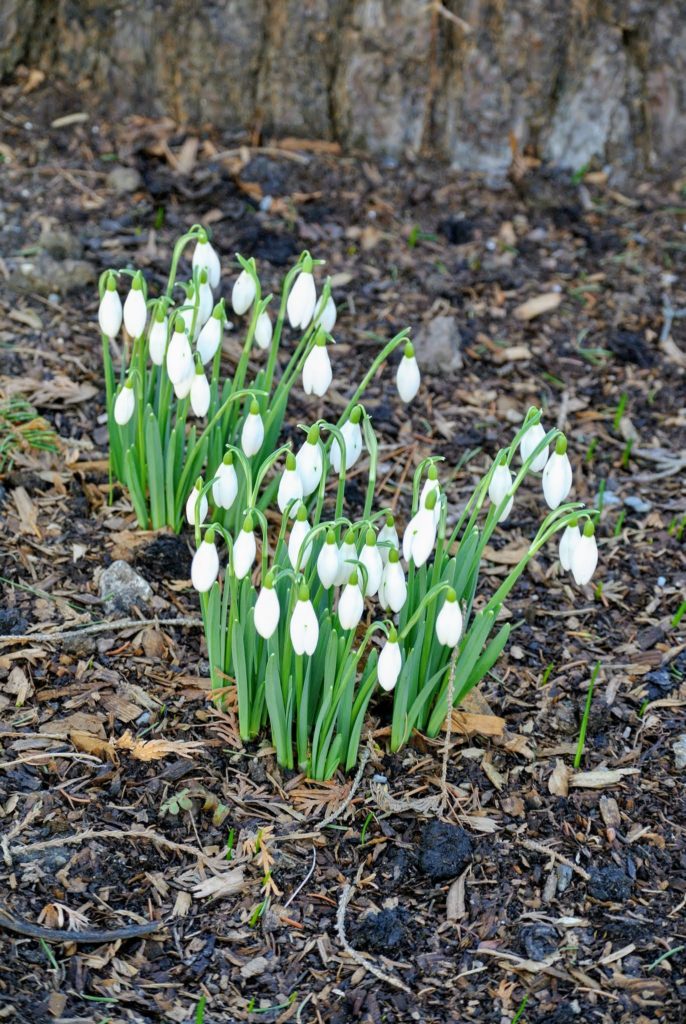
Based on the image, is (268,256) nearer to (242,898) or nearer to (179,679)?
(179,679)

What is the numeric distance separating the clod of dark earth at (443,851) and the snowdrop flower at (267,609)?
0.72m

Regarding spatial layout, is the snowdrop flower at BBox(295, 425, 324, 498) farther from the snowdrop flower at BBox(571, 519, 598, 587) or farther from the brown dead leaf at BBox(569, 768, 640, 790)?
the brown dead leaf at BBox(569, 768, 640, 790)

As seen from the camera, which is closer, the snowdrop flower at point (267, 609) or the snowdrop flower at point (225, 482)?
the snowdrop flower at point (267, 609)

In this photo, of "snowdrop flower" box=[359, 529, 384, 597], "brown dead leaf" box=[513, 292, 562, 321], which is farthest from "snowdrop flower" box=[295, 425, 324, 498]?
"brown dead leaf" box=[513, 292, 562, 321]

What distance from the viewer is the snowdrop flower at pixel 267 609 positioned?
2443 millimetres

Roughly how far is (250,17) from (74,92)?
36.1 inches

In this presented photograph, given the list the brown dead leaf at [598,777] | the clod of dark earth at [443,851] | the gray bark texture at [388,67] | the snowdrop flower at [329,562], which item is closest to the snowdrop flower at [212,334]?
the snowdrop flower at [329,562]

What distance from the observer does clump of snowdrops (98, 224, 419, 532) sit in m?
2.90

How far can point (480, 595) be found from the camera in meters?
3.58

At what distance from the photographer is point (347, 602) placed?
8.08 feet

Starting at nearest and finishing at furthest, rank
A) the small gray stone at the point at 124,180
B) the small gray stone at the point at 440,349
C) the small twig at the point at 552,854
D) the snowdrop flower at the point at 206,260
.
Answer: the small twig at the point at 552,854 < the snowdrop flower at the point at 206,260 < the small gray stone at the point at 440,349 < the small gray stone at the point at 124,180

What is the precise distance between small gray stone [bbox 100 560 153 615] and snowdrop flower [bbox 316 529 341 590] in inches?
36.2

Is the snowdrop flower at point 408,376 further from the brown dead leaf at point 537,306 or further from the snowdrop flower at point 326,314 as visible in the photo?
the brown dead leaf at point 537,306

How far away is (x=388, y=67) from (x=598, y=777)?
3.52 meters
